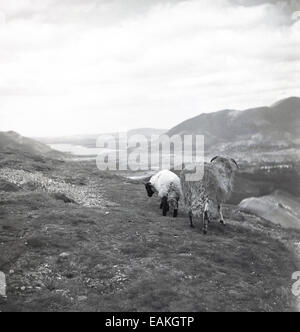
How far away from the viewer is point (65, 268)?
518 inches

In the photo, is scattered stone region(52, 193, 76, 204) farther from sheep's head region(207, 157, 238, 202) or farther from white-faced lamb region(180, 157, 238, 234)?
sheep's head region(207, 157, 238, 202)

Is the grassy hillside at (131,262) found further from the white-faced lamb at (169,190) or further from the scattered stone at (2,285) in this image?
the white-faced lamb at (169,190)

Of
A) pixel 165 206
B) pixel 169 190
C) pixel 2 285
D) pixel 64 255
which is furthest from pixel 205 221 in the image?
pixel 2 285

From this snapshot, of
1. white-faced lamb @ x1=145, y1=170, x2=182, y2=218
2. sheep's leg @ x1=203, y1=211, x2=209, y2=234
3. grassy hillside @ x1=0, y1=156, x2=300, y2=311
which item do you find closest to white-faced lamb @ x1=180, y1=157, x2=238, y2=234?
sheep's leg @ x1=203, y1=211, x2=209, y2=234

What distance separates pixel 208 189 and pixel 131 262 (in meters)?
5.87

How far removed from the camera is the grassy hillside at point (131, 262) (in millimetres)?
11336

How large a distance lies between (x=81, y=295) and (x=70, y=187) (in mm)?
19393

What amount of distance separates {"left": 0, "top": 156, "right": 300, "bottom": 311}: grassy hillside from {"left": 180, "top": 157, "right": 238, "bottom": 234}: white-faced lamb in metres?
0.95

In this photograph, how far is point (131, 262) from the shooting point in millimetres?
14094

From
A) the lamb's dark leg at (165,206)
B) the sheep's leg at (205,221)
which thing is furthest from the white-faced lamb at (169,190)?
the sheep's leg at (205,221)

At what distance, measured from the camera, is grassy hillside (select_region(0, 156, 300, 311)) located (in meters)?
11.3
